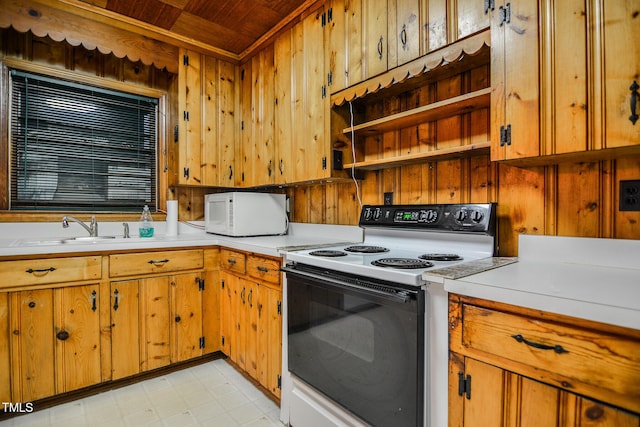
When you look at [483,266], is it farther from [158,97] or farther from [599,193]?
[158,97]

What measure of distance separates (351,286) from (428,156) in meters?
0.75

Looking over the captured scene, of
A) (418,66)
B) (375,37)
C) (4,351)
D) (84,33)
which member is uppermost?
(84,33)

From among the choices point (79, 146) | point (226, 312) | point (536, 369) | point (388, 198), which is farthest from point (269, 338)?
point (79, 146)

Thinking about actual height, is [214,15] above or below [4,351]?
above

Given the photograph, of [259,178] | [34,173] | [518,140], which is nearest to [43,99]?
[34,173]

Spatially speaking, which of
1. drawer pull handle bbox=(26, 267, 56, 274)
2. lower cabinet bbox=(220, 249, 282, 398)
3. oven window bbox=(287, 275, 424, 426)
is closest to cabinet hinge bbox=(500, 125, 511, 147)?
oven window bbox=(287, 275, 424, 426)

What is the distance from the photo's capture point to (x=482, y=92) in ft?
4.42

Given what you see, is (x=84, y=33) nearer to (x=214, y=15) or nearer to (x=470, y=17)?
(x=214, y=15)

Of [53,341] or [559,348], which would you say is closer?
[559,348]

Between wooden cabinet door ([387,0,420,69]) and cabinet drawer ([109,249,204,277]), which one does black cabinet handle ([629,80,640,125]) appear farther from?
cabinet drawer ([109,249,204,277])

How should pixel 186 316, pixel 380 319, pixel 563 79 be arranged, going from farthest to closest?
pixel 186 316 → pixel 380 319 → pixel 563 79

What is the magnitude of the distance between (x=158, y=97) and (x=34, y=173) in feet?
3.53

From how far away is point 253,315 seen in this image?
205cm

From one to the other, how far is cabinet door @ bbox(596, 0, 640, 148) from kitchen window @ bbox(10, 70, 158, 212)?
9.64ft
